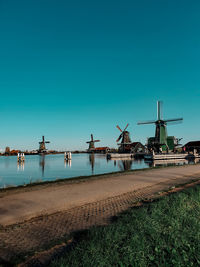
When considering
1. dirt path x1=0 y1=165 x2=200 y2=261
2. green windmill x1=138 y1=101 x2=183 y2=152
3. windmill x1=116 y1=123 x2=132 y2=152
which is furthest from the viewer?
windmill x1=116 y1=123 x2=132 y2=152

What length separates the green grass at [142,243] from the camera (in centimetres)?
274

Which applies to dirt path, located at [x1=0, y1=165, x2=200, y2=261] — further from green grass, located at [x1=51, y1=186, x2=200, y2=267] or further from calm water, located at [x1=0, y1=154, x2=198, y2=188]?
calm water, located at [x1=0, y1=154, x2=198, y2=188]

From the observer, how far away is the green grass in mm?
2738

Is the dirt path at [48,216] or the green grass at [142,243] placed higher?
the green grass at [142,243]

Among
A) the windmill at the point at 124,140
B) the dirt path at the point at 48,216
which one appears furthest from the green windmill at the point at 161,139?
the dirt path at the point at 48,216

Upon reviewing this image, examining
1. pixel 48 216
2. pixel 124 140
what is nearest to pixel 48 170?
pixel 48 216

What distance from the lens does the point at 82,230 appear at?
4.10 m

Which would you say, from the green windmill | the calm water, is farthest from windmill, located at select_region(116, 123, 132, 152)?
the calm water

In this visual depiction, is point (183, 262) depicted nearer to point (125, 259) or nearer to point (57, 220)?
point (125, 259)

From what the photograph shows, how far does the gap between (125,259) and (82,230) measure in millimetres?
1598

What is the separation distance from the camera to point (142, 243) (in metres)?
3.15

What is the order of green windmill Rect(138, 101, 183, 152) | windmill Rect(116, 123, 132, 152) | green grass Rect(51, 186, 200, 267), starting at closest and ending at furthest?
green grass Rect(51, 186, 200, 267) → green windmill Rect(138, 101, 183, 152) → windmill Rect(116, 123, 132, 152)

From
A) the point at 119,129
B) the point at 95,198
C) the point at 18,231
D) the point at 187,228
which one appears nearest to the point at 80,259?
the point at 18,231

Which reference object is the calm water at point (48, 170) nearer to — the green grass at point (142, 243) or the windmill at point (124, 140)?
the green grass at point (142, 243)
